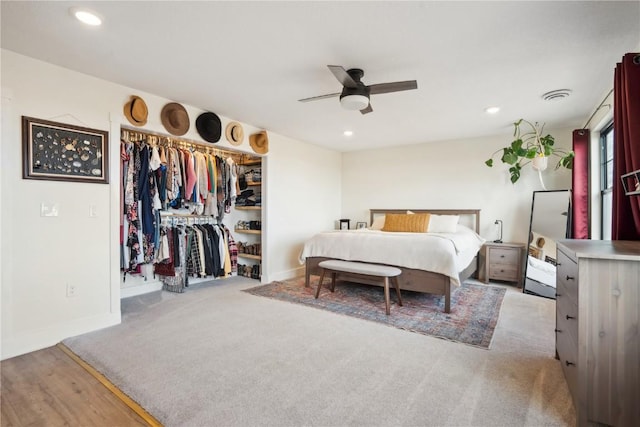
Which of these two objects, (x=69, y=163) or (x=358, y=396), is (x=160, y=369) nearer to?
(x=358, y=396)

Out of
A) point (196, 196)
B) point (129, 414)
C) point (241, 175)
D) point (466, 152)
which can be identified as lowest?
point (129, 414)

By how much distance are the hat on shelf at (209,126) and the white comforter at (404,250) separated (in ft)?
6.22

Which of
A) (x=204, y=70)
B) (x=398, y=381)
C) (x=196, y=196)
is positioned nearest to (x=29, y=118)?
(x=204, y=70)

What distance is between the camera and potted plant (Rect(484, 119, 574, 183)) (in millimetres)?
3961

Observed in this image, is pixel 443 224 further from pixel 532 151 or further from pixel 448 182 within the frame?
pixel 532 151

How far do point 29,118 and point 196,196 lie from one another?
1789mm

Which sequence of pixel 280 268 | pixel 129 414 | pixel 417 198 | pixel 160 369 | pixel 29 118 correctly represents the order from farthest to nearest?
pixel 417 198 → pixel 280 268 → pixel 29 118 → pixel 160 369 → pixel 129 414

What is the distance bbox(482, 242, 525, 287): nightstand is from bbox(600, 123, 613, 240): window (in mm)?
1015

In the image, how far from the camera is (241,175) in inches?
203

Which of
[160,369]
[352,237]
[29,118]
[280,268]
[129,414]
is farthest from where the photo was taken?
[280,268]

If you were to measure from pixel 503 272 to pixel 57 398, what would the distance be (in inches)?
199

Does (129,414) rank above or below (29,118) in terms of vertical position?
below

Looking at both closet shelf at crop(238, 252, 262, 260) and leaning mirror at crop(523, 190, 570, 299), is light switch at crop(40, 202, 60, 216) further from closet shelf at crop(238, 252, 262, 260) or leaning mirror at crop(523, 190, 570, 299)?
leaning mirror at crop(523, 190, 570, 299)

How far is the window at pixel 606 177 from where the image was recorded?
11.4ft
